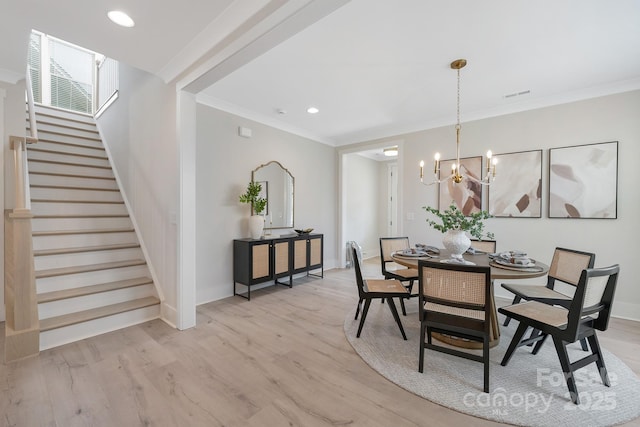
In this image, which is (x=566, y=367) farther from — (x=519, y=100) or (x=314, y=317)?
(x=519, y=100)

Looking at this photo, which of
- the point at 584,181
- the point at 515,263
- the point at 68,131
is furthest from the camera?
the point at 68,131

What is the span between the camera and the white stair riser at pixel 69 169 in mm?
3828

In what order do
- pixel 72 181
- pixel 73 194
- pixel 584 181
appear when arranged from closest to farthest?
1. pixel 584 181
2. pixel 73 194
3. pixel 72 181

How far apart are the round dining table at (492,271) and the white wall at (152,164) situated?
2.36 metres

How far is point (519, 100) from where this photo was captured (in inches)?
143

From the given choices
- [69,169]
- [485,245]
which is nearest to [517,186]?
[485,245]

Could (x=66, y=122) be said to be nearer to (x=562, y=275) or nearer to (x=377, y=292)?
(x=377, y=292)

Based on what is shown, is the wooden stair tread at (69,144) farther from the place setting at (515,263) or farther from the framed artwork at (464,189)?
the place setting at (515,263)

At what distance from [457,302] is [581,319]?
787mm

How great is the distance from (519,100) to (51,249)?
604 centimetres

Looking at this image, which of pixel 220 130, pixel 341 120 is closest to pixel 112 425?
pixel 220 130

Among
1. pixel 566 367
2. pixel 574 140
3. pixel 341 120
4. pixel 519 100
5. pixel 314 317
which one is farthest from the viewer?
pixel 341 120

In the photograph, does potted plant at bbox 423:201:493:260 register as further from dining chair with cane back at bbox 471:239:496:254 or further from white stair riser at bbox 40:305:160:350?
white stair riser at bbox 40:305:160:350

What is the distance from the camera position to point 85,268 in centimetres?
307
